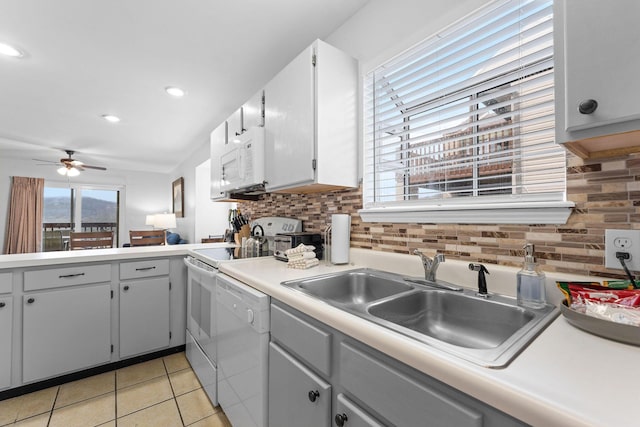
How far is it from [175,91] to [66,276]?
186 centimetres

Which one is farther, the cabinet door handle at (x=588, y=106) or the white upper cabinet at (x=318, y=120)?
the white upper cabinet at (x=318, y=120)

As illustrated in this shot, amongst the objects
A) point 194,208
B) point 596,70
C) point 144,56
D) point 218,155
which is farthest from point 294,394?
point 194,208

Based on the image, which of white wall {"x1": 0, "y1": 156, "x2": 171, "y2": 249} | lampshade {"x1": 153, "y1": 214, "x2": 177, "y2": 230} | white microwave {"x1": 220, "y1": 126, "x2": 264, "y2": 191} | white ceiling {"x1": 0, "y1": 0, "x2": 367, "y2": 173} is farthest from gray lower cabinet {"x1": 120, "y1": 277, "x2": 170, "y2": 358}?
white wall {"x1": 0, "y1": 156, "x2": 171, "y2": 249}

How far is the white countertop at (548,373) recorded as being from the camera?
1.40 feet

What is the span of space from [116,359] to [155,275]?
65 cm

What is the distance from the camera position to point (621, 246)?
0.82m

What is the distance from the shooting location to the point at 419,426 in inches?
23.8

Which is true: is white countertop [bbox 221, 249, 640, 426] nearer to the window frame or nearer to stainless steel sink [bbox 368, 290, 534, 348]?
stainless steel sink [bbox 368, 290, 534, 348]

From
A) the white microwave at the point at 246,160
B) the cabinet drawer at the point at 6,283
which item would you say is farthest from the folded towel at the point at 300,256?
the cabinet drawer at the point at 6,283

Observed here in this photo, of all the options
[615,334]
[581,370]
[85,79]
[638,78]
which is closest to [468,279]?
[615,334]

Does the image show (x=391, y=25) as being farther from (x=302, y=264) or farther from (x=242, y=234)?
(x=242, y=234)

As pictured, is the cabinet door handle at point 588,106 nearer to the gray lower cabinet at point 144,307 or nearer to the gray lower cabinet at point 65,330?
the gray lower cabinet at point 144,307

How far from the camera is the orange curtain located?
5.27 metres

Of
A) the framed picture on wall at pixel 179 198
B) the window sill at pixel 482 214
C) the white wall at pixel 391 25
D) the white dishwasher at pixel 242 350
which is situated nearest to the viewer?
the window sill at pixel 482 214
